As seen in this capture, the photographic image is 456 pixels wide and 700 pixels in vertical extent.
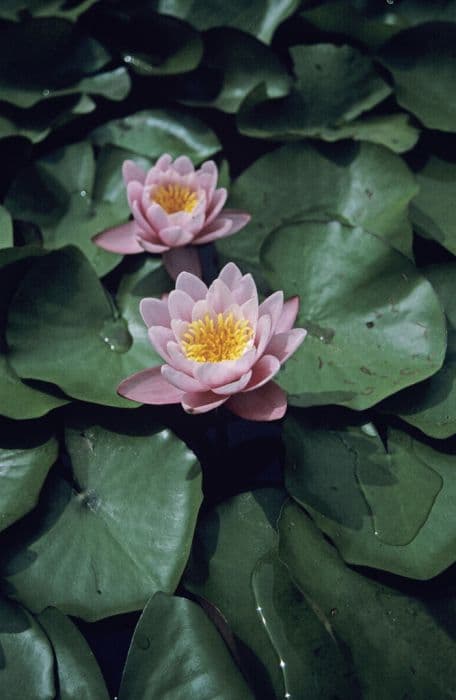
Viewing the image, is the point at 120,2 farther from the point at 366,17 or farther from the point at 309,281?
the point at 309,281

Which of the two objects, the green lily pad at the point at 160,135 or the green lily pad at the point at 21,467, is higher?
the green lily pad at the point at 160,135

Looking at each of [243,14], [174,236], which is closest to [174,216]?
[174,236]

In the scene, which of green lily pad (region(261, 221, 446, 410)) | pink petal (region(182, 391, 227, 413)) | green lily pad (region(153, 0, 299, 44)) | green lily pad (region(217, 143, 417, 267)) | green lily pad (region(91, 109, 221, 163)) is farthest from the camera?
green lily pad (region(153, 0, 299, 44))

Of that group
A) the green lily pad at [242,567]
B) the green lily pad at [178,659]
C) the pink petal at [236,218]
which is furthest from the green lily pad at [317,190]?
the green lily pad at [178,659]

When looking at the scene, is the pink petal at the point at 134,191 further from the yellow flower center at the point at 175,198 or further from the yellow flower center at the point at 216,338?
the yellow flower center at the point at 216,338

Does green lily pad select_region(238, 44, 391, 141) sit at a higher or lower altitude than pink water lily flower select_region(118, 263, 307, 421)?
higher

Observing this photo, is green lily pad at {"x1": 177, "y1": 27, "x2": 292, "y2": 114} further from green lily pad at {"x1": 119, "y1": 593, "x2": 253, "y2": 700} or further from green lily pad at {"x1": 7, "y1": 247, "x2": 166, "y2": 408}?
green lily pad at {"x1": 119, "y1": 593, "x2": 253, "y2": 700}

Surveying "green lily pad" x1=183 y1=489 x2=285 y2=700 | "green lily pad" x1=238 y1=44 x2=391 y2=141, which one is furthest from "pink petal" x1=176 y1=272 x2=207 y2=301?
"green lily pad" x1=238 y1=44 x2=391 y2=141
